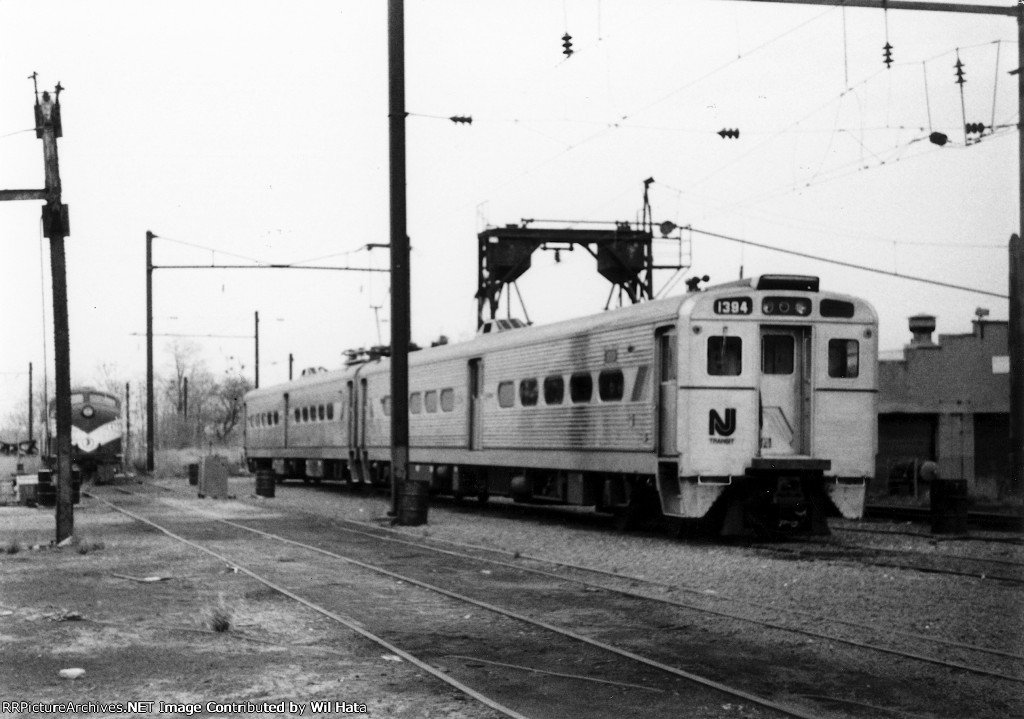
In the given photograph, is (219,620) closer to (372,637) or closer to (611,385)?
(372,637)

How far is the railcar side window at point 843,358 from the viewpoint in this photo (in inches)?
647

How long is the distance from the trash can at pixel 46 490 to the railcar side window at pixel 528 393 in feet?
32.3

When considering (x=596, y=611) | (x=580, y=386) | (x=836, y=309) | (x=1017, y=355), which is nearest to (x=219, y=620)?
(x=596, y=611)

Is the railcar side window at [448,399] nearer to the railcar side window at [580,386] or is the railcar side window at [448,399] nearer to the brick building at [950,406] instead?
the railcar side window at [580,386]

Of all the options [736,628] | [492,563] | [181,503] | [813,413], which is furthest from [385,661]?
[181,503]

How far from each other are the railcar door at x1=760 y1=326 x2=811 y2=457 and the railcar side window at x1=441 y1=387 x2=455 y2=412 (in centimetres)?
948

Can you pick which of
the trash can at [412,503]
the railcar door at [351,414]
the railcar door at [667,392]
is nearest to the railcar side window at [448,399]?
the trash can at [412,503]

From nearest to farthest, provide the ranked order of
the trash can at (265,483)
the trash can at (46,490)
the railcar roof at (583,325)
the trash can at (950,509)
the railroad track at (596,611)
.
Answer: the railroad track at (596,611) < the railcar roof at (583,325) < the trash can at (950,509) < the trash can at (46,490) < the trash can at (265,483)

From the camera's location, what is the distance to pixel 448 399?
25.0 meters

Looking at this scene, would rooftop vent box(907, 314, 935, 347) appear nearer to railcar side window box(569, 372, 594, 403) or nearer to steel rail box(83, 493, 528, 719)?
railcar side window box(569, 372, 594, 403)

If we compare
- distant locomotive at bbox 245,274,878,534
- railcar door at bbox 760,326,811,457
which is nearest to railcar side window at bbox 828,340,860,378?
distant locomotive at bbox 245,274,878,534

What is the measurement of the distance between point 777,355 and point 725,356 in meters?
0.84

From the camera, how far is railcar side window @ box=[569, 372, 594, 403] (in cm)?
1877

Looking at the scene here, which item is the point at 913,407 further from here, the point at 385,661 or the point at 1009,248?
the point at 385,661
